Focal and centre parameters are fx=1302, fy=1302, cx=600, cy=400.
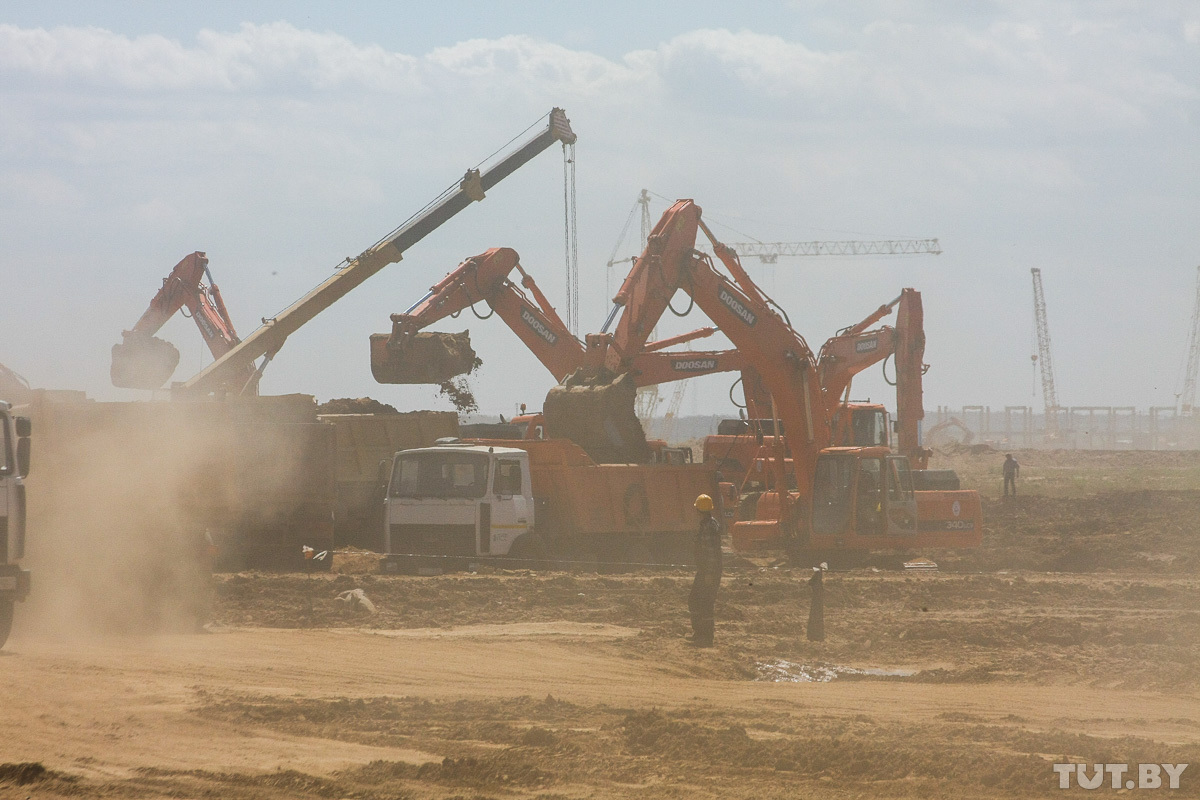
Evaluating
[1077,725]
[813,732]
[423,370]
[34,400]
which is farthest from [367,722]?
[423,370]

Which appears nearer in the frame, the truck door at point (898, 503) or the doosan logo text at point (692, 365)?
the truck door at point (898, 503)

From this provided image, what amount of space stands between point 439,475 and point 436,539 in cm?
103

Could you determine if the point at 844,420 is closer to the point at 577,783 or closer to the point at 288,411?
the point at 288,411

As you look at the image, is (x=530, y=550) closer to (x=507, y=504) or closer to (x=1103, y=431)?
(x=507, y=504)

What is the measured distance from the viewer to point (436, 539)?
68.9 ft

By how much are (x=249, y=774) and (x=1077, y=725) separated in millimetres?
6867

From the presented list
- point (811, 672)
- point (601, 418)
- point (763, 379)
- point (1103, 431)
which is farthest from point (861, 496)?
point (1103, 431)

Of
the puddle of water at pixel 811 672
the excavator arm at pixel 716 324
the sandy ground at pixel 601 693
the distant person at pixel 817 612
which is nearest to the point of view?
the sandy ground at pixel 601 693

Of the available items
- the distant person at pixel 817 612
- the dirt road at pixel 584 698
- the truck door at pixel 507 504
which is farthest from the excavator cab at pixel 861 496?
the distant person at pixel 817 612

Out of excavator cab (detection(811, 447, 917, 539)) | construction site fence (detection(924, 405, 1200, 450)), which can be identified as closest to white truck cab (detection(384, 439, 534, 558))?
excavator cab (detection(811, 447, 917, 539))

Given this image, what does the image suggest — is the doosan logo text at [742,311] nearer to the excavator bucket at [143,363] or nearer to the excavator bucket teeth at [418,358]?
the excavator bucket teeth at [418,358]

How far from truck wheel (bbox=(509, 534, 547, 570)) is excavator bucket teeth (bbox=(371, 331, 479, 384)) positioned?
7.11 m

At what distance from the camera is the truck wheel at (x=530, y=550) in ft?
69.8

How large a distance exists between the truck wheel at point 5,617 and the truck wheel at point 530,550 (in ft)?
29.7
